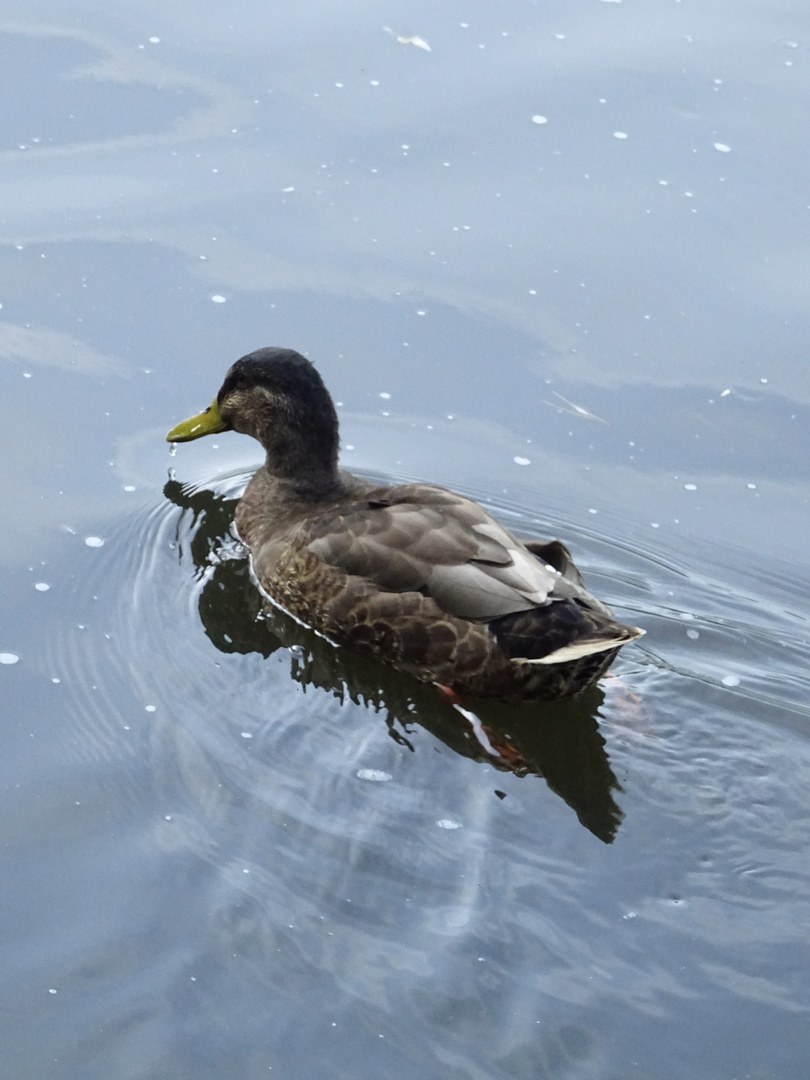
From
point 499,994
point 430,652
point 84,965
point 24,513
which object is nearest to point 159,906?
point 84,965

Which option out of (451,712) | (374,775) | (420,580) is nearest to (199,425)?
(420,580)

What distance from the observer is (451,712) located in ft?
20.3

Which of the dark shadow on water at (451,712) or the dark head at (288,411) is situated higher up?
the dark head at (288,411)

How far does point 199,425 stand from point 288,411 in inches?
21.9

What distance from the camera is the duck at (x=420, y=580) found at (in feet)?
19.6

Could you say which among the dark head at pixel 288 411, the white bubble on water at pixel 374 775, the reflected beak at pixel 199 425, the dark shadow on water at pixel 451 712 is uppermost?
the dark head at pixel 288 411

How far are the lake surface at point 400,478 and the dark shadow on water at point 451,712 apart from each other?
2 centimetres

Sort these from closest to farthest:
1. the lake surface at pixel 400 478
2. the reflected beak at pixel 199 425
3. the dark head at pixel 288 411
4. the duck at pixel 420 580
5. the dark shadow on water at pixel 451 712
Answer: the lake surface at pixel 400 478 < the dark shadow on water at pixel 451 712 < the duck at pixel 420 580 < the dark head at pixel 288 411 < the reflected beak at pixel 199 425

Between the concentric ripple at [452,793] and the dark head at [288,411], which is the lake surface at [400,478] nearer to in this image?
the concentric ripple at [452,793]

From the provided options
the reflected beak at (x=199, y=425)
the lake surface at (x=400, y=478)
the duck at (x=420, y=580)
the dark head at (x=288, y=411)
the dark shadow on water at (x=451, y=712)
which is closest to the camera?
the lake surface at (x=400, y=478)

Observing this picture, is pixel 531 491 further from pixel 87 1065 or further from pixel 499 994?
pixel 87 1065

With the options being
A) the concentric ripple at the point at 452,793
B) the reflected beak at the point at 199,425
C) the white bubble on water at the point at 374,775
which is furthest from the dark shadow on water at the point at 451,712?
the reflected beak at the point at 199,425

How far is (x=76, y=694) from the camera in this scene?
6.08 meters

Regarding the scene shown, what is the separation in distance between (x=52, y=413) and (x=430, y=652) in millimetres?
2703
